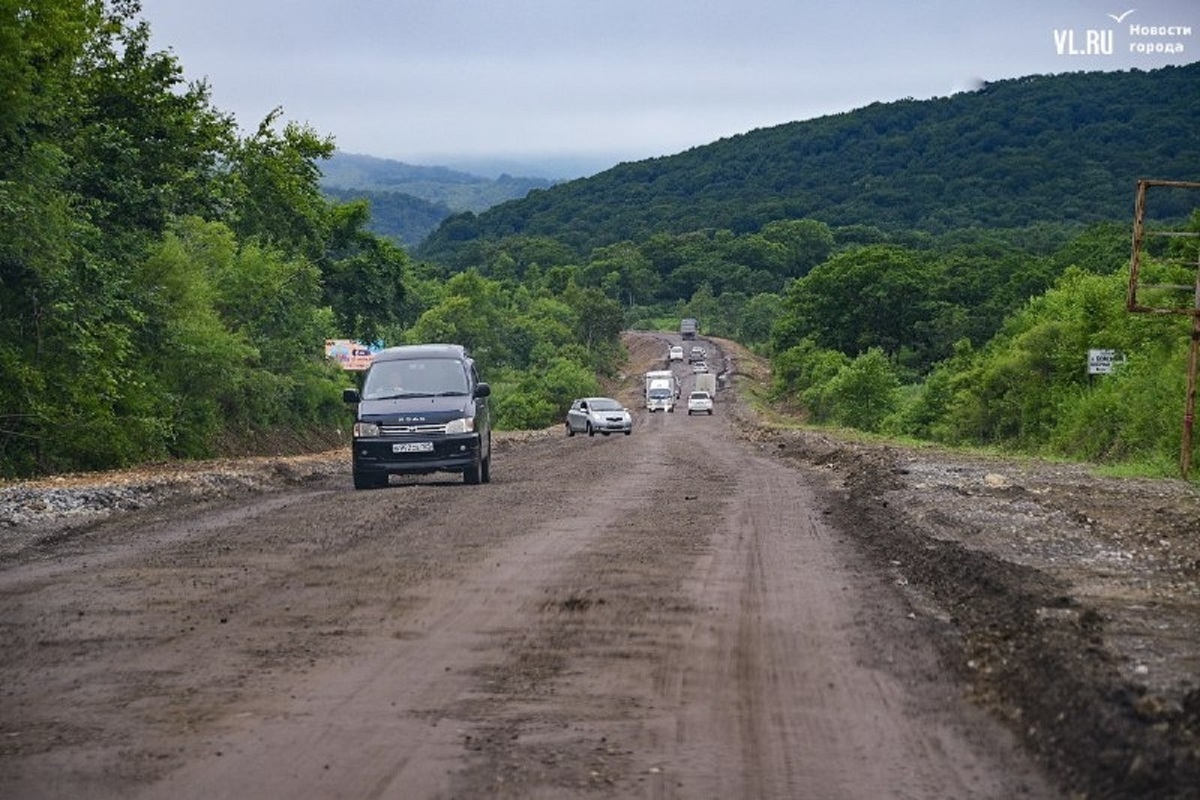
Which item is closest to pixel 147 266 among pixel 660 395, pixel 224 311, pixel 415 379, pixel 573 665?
pixel 224 311

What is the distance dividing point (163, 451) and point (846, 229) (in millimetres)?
170733

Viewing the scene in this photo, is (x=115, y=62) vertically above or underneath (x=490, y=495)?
above

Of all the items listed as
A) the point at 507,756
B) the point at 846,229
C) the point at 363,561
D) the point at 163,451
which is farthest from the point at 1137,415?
the point at 846,229

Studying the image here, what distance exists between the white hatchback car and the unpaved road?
224 ft

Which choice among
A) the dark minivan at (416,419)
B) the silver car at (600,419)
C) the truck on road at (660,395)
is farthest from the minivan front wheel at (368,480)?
the truck on road at (660,395)

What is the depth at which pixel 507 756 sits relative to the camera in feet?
22.4

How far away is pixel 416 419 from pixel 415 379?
119 cm

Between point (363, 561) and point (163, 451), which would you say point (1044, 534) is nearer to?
point (363, 561)

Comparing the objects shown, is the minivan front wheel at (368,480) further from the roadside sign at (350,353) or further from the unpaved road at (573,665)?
the roadside sign at (350,353)

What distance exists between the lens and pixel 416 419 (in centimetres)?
2400

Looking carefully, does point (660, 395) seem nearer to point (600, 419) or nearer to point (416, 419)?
point (600, 419)

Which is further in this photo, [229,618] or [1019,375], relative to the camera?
[1019,375]

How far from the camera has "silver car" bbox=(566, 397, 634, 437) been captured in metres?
57.0

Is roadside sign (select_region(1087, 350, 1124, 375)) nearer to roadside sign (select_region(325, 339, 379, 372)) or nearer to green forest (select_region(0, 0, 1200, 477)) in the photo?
green forest (select_region(0, 0, 1200, 477))
